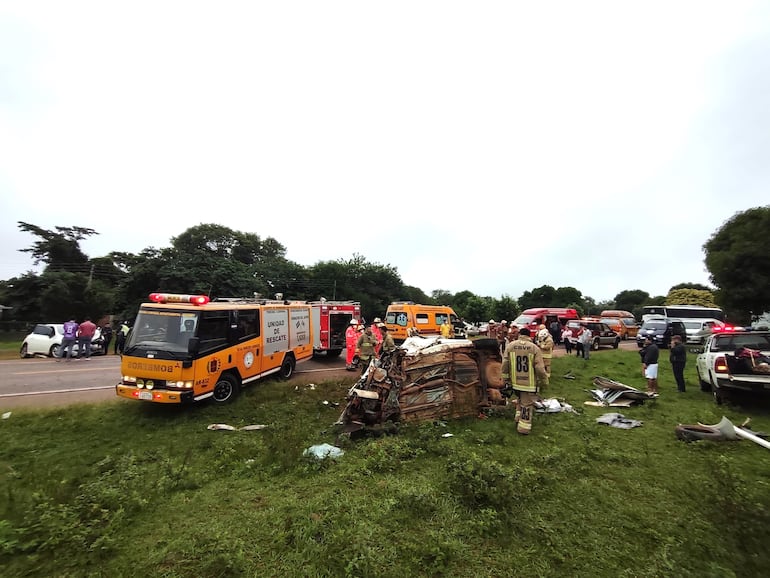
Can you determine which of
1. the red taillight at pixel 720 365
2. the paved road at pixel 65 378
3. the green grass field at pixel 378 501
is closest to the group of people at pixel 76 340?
the paved road at pixel 65 378

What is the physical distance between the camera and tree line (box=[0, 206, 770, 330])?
914 inches

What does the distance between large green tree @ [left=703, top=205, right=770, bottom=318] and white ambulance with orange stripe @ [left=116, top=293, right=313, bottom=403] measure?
28.1 metres

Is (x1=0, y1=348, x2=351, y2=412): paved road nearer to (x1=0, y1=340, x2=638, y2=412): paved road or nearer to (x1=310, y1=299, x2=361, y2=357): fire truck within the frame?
(x1=0, y1=340, x2=638, y2=412): paved road

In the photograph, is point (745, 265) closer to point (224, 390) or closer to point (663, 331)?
point (663, 331)

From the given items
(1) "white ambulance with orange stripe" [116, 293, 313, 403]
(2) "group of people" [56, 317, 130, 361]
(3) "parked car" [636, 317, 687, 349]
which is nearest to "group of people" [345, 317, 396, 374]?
(1) "white ambulance with orange stripe" [116, 293, 313, 403]

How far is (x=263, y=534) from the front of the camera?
141 inches

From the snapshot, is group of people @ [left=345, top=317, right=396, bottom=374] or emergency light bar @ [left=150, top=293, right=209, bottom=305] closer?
emergency light bar @ [left=150, top=293, right=209, bottom=305]

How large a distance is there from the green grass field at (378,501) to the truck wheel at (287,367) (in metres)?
4.23

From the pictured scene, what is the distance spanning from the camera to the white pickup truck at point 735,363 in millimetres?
7492

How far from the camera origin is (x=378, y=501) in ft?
13.7

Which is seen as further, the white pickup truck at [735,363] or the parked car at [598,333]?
the parked car at [598,333]

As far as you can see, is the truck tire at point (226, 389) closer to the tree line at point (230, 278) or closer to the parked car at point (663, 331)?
the tree line at point (230, 278)

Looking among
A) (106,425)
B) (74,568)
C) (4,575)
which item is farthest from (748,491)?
(106,425)

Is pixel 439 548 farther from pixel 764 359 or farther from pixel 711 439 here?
pixel 764 359
